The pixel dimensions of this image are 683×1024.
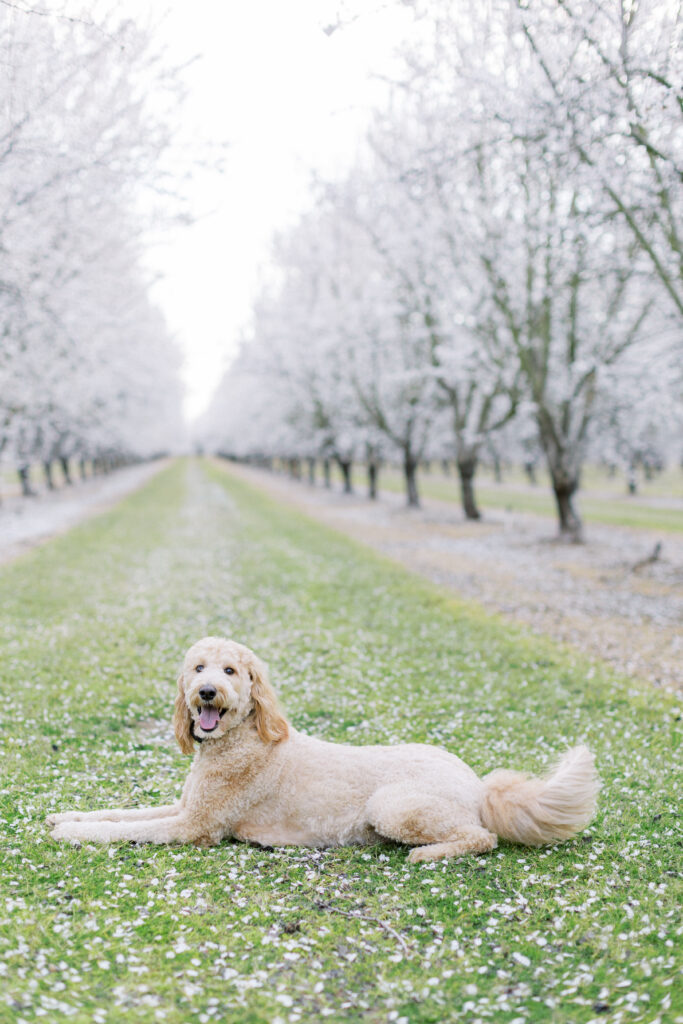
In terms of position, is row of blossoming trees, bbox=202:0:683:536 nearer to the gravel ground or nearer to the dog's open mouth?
the dog's open mouth

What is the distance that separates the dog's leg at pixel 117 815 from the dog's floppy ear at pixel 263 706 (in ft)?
3.22

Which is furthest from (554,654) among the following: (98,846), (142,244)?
(142,244)

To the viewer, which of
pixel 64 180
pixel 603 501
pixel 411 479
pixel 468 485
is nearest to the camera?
pixel 64 180

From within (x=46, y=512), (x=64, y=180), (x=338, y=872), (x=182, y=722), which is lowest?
(x=338, y=872)

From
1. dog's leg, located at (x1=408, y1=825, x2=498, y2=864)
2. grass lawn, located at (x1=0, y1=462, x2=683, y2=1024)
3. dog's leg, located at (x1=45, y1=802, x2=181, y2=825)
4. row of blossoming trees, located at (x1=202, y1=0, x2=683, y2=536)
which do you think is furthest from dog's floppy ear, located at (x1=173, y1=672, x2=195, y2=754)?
row of blossoming trees, located at (x1=202, y1=0, x2=683, y2=536)

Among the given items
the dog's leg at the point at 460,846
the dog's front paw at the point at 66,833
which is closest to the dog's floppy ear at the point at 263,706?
the dog's leg at the point at 460,846

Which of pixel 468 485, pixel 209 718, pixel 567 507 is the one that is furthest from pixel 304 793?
pixel 468 485

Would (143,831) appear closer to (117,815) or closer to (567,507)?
(117,815)

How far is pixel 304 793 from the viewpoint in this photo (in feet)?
20.3

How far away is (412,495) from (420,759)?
1446 inches

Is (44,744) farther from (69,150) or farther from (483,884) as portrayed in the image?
(69,150)

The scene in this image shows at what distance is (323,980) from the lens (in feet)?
15.0

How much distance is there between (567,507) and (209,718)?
946 inches

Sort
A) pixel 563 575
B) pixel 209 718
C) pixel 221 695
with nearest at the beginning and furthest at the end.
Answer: pixel 221 695
pixel 209 718
pixel 563 575
